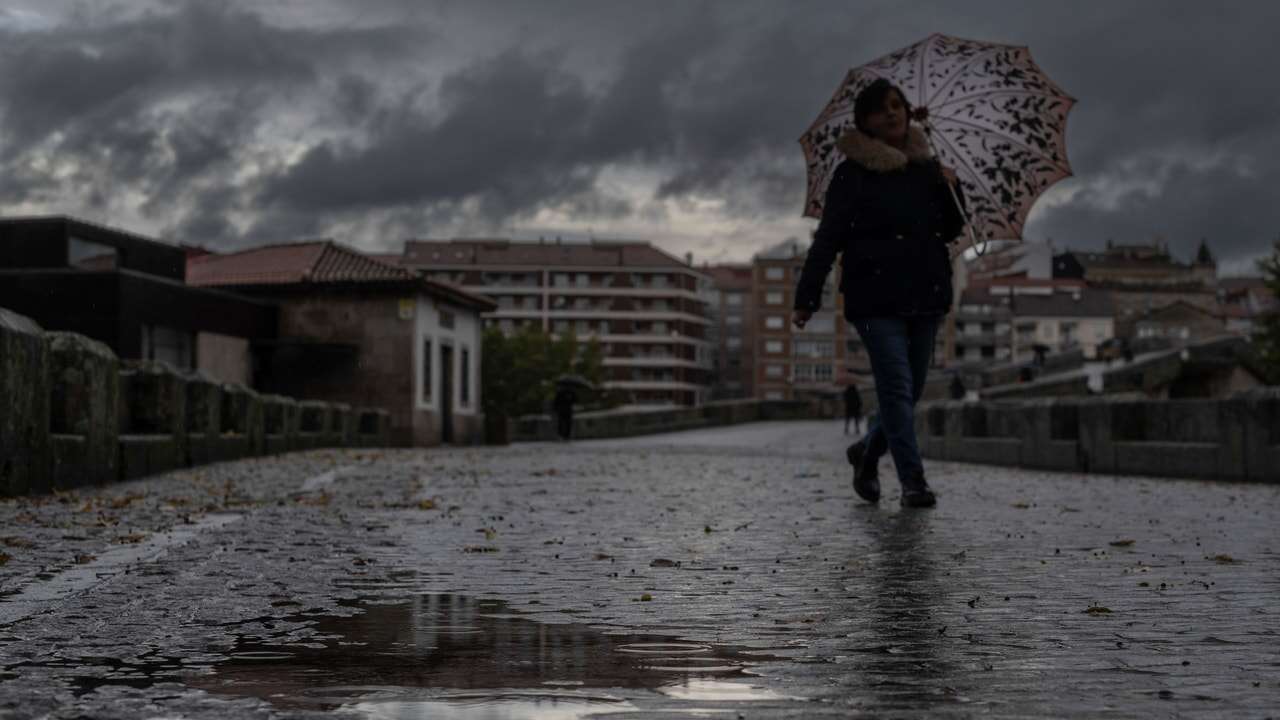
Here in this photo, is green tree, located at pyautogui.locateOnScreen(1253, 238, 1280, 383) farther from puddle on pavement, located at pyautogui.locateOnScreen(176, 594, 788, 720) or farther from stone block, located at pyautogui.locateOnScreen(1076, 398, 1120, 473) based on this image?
puddle on pavement, located at pyautogui.locateOnScreen(176, 594, 788, 720)

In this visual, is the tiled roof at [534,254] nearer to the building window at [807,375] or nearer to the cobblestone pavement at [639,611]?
the building window at [807,375]

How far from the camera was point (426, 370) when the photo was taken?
50.1 meters

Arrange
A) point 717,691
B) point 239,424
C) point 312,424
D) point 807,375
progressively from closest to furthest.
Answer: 1. point 717,691
2. point 239,424
3. point 312,424
4. point 807,375

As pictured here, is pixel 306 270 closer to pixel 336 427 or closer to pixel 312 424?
pixel 336 427

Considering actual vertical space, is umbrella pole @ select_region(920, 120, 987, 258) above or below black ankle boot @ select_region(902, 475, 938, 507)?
above

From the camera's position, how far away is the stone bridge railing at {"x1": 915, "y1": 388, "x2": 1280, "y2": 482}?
12930mm

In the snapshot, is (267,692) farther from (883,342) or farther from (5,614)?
(883,342)

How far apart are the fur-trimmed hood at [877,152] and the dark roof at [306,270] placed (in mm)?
39760

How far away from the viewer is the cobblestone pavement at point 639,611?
132 inches

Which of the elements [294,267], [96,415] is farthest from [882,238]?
[294,267]

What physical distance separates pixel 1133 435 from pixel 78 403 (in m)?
9.22

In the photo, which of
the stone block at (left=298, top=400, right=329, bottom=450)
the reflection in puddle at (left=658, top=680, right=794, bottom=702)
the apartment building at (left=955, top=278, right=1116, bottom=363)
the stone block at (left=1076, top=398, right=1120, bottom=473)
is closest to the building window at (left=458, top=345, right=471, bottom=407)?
the stone block at (left=298, top=400, right=329, bottom=450)

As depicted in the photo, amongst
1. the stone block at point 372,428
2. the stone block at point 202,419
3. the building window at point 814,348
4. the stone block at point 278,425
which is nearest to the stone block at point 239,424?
the stone block at point 202,419

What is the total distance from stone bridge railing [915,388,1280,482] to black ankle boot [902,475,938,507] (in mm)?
4884
